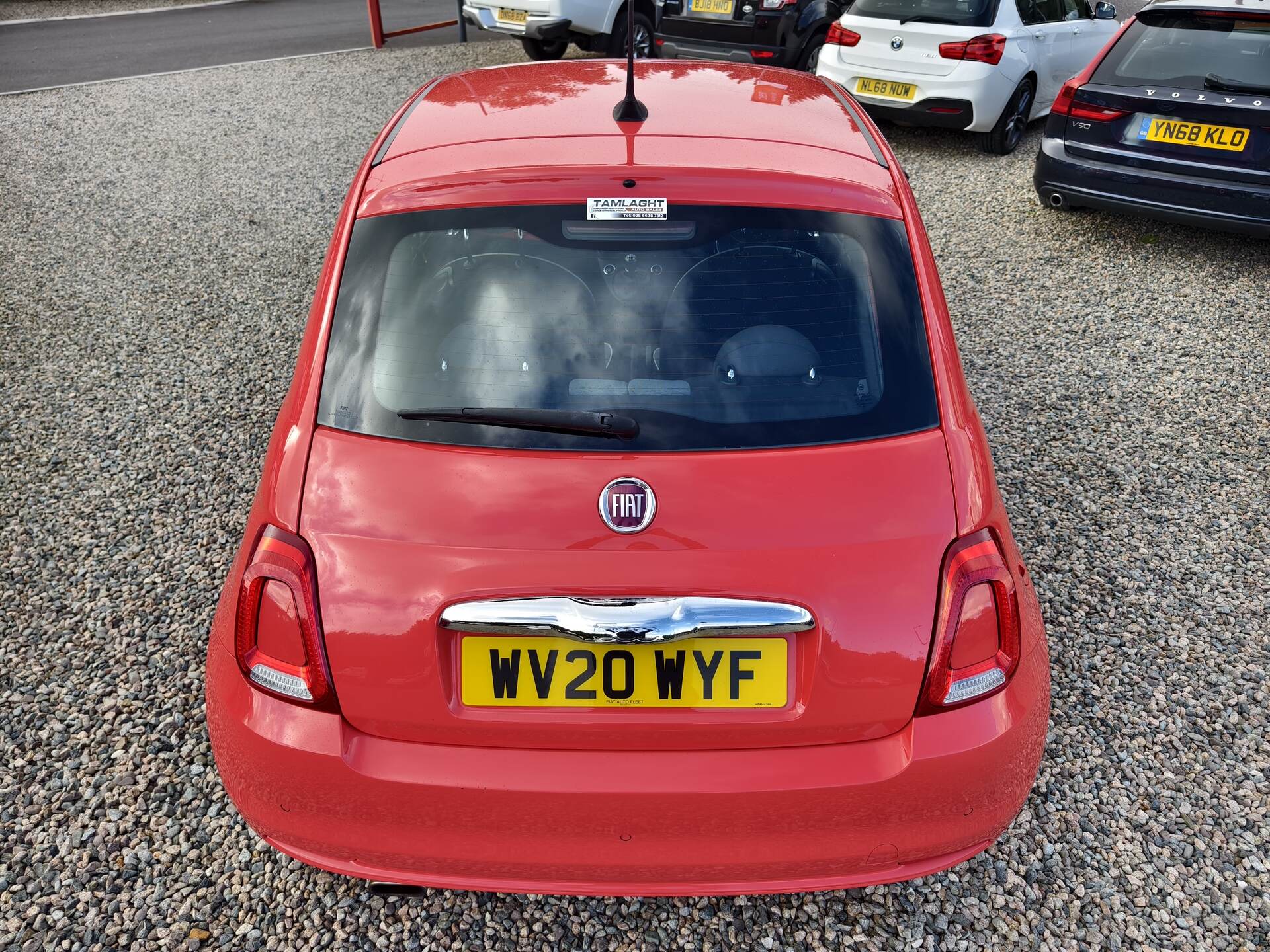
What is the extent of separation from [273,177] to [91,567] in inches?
224

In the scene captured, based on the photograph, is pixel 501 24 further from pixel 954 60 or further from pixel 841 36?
pixel 954 60

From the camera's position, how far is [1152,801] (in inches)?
110

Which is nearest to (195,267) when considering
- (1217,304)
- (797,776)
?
(797,776)

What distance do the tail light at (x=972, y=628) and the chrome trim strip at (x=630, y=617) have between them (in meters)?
0.28

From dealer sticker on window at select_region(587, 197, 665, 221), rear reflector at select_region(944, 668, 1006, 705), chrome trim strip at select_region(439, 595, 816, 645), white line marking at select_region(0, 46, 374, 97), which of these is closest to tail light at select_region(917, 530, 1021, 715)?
rear reflector at select_region(944, 668, 1006, 705)

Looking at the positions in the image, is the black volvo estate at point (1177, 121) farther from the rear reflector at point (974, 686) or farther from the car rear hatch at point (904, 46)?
the rear reflector at point (974, 686)

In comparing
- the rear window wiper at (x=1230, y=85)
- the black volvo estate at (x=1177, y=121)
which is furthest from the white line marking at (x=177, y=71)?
the rear window wiper at (x=1230, y=85)

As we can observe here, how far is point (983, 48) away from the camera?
8.37 meters

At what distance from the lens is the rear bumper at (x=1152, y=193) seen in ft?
20.2

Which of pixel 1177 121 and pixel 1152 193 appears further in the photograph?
pixel 1152 193

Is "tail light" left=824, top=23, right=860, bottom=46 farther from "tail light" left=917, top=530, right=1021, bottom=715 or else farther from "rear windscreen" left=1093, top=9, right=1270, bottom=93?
"tail light" left=917, top=530, right=1021, bottom=715

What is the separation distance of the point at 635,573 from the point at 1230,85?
6283 millimetres

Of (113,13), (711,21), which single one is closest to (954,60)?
(711,21)

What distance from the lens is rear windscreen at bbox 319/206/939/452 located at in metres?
1.98
